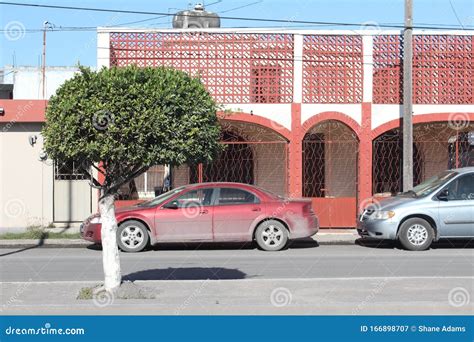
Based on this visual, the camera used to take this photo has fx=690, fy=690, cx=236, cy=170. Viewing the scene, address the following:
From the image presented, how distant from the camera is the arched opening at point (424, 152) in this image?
19312mm

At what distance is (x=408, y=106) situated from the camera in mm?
16672

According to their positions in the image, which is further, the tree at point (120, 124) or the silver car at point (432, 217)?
the silver car at point (432, 217)

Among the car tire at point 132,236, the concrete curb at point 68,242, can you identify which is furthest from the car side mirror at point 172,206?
the concrete curb at point 68,242

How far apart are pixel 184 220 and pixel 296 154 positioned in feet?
16.5

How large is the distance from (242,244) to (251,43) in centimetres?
577

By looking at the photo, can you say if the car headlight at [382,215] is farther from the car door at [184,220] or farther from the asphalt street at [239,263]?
the car door at [184,220]

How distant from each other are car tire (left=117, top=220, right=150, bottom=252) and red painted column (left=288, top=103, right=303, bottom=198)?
5.34 m

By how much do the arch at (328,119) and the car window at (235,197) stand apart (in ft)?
13.8

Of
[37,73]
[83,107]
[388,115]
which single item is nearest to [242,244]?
[388,115]

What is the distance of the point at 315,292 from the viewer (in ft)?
26.7

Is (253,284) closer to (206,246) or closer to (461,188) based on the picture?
(206,246)

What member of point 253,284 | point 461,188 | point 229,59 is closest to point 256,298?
point 253,284

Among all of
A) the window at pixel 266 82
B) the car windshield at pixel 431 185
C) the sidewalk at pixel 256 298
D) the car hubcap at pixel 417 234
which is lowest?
the sidewalk at pixel 256 298

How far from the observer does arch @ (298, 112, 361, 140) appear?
18203 millimetres
